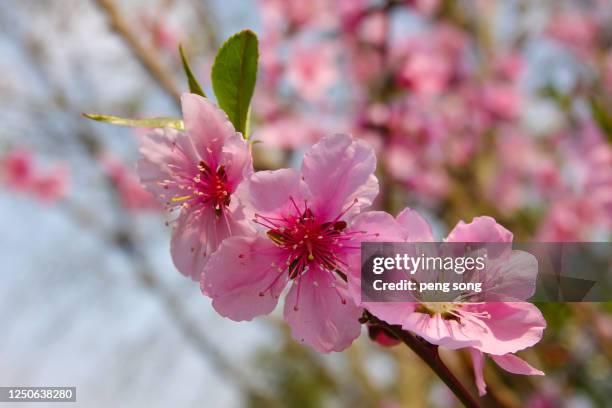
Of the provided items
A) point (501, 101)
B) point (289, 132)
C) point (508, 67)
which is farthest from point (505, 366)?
point (508, 67)

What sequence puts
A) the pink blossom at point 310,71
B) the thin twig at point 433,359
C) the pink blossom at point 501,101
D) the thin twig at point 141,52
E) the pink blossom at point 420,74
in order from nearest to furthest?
1. the thin twig at point 433,359
2. the thin twig at point 141,52
3. the pink blossom at point 420,74
4. the pink blossom at point 310,71
5. the pink blossom at point 501,101

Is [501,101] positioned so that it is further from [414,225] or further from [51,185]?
[51,185]

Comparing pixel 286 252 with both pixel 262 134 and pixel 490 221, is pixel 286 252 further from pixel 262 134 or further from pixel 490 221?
pixel 262 134

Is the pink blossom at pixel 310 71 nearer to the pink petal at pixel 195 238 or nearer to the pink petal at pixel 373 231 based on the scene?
the pink petal at pixel 195 238

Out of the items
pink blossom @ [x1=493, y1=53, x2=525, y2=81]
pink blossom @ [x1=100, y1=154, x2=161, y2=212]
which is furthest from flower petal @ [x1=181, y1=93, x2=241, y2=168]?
pink blossom @ [x1=100, y1=154, x2=161, y2=212]

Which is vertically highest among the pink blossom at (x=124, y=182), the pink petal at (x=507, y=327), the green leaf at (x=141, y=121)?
the green leaf at (x=141, y=121)

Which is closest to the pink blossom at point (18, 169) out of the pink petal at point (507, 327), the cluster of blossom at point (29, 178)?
the cluster of blossom at point (29, 178)

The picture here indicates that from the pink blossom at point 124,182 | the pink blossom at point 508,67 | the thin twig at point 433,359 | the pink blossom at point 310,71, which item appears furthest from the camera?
the pink blossom at point 124,182
